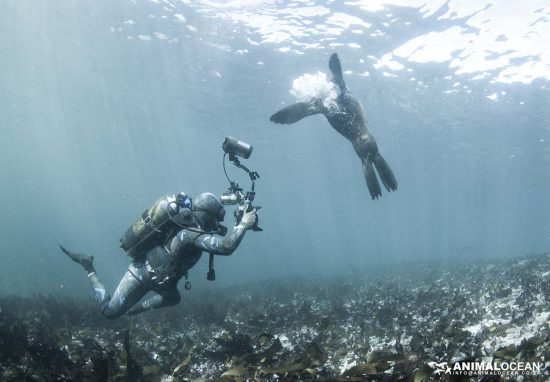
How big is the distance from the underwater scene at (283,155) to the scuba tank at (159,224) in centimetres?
4

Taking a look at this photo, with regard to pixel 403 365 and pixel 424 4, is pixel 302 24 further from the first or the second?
pixel 403 365

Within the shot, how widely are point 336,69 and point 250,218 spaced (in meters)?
3.37

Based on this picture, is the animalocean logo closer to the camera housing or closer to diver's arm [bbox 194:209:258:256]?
diver's arm [bbox 194:209:258:256]

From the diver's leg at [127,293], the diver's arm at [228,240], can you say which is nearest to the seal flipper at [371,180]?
the diver's arm at [228,240]

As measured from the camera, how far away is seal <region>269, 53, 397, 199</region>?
277 inches

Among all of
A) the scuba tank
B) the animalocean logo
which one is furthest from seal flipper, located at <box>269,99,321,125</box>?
the animalocean logo

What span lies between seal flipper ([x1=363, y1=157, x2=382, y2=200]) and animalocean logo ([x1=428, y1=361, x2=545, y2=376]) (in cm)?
360

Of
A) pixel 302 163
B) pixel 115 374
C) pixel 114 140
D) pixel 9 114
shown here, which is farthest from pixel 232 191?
pixel 9 114

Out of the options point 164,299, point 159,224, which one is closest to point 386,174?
point 159,224

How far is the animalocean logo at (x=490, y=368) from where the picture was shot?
3.35m

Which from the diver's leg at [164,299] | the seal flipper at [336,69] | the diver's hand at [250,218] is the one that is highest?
the seal flipper at [336,69]

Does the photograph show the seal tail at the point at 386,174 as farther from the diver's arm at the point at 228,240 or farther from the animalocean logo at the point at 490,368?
the animalocean logo at the point at 490,368

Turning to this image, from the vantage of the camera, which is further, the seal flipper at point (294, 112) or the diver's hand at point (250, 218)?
the seal flipper at point (294, 112)

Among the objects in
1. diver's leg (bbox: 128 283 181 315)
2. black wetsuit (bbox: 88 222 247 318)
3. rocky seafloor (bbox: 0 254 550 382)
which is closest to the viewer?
rocky seafloor (bbox: 0 254 550 382)
